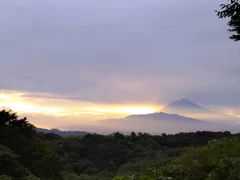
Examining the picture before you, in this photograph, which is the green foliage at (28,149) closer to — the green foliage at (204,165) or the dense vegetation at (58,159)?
the dense vegetation at (58,159)

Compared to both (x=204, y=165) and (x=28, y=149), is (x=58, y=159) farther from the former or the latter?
(x=204, y=165)

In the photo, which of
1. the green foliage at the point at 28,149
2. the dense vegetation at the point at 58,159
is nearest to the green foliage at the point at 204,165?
the dense vegetation at the point at 58,159

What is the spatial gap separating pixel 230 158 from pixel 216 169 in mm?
348

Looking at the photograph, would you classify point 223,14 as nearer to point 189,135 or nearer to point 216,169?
point 216,169

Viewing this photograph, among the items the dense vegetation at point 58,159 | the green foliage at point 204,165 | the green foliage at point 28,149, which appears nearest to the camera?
the green foliage at point 204,165

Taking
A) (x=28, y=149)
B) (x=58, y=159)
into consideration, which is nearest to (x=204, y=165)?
(x=28, y=149)

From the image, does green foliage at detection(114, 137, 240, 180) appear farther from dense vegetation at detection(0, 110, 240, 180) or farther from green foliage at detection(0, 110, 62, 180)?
green foliage at detection(0, 110, 62, 180)

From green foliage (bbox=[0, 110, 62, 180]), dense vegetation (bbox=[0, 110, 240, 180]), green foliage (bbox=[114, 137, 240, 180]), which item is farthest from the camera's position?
green foliage (bbox=[0, 110, 62, 180])

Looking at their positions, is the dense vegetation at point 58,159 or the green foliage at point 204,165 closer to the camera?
the green foliage at point 204,165

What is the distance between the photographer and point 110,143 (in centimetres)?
7056

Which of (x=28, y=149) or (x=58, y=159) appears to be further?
(x=58, y=159)

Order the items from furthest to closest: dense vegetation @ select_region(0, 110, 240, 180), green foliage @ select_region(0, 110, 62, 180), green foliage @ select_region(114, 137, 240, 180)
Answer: green foliage @ select_region(0, 110, 62, 180)
dense vegetation @ select_region(0, 110, 240, 180)
green foliage @ select_region(114, 137, 240, 180)

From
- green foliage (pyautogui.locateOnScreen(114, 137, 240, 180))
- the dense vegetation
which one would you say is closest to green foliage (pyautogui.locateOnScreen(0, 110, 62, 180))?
the dense vegetation

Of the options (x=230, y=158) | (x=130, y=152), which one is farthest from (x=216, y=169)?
(x=130, y=152)
